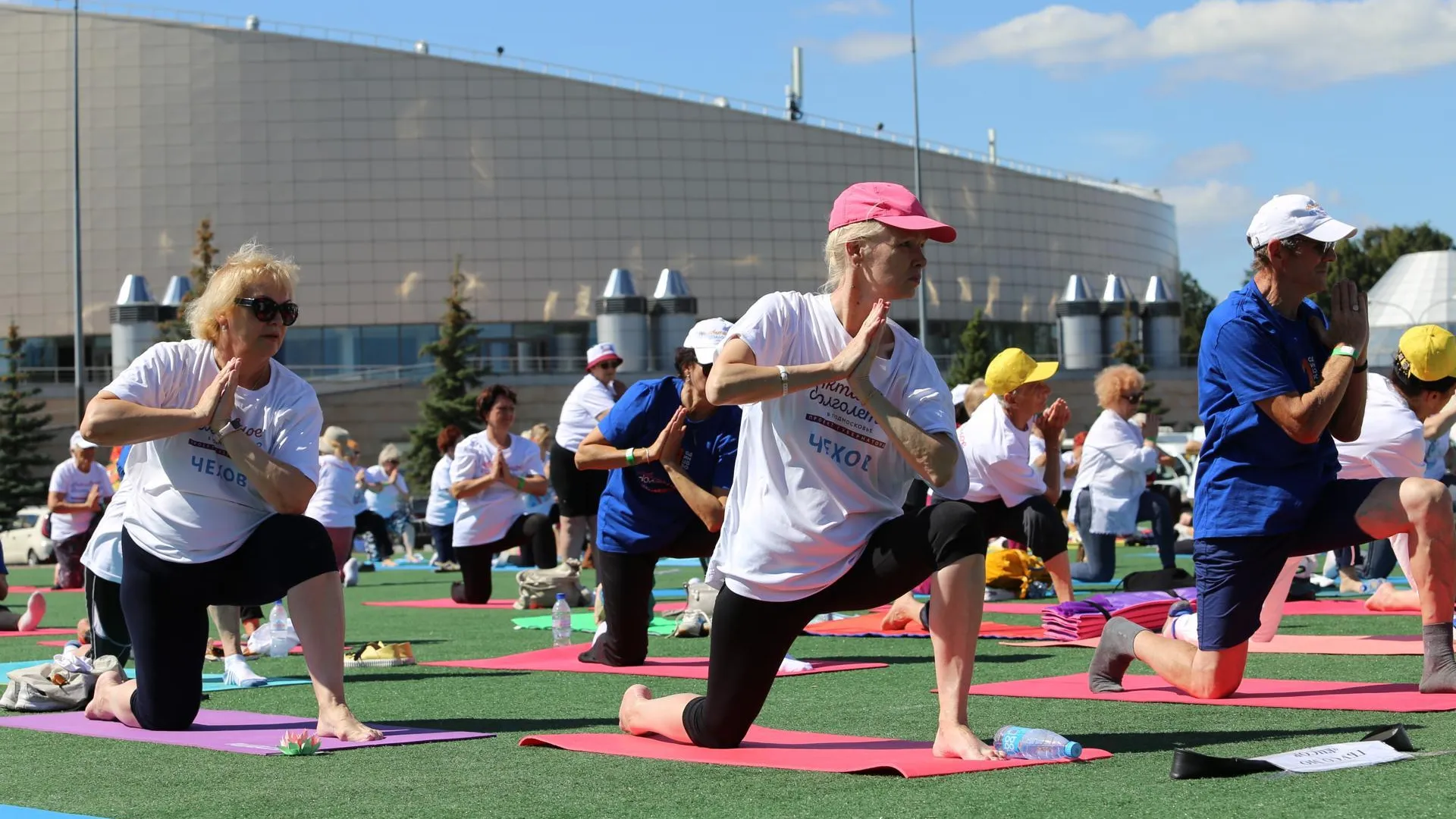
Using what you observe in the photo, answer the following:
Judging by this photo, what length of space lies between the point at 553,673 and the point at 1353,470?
4070 millimetres

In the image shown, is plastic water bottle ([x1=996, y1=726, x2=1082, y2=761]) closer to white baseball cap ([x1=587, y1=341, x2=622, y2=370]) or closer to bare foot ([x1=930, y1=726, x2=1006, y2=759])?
bare foot ([x1=930, y1=726, x2=1006, y2=759])

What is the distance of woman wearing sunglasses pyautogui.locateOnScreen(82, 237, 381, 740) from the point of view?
6.02m

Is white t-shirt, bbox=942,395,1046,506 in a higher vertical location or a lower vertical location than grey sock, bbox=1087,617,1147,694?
higher

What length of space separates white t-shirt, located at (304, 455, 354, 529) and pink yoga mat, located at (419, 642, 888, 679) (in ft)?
14.6

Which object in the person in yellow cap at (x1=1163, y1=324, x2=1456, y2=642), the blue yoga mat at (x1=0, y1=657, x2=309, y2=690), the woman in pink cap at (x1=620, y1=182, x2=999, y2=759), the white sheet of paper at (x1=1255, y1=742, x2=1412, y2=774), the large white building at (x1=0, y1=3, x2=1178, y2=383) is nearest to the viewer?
the white sheet of paper at (x1=1255, y1=742, x2=1412, y2=774)

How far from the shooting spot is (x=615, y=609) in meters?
8.91

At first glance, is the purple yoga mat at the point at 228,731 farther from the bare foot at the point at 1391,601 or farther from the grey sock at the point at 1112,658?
the bare foot at the point at 1391,601

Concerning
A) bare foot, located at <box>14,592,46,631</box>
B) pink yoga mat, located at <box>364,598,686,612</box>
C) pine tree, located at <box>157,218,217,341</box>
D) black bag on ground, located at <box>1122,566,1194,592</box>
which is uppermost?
pine tree, located at <box>157,218,217,341</box>

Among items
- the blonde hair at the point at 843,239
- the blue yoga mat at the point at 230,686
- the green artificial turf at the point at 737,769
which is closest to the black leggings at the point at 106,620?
the blue yoga mat at the point at 230,686

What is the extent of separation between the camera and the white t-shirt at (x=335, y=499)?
46.0ft

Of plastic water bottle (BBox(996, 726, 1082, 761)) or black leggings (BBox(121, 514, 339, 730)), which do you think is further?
black leggings (BBox(121, 514, 339, 730))

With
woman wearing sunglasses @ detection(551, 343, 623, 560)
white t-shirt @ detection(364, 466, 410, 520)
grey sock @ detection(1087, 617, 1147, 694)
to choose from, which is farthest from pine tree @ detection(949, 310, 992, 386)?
grey sock @ detection(1087, 617, 1147, 694)

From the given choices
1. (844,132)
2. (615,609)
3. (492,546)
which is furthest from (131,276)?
(615,609)

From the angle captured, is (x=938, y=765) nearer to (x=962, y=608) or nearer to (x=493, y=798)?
(x=962, y=608)
